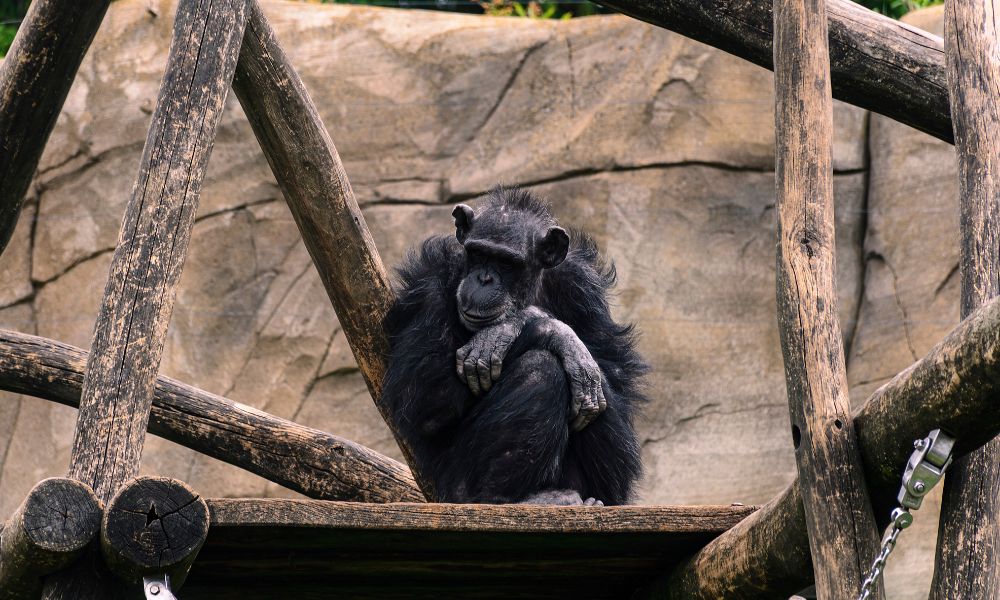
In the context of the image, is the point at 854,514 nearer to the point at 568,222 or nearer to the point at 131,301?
the point at 131,301

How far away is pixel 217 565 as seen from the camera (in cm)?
329

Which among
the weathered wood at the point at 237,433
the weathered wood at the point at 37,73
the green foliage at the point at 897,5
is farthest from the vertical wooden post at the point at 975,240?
the green foliage at the point at 897,5

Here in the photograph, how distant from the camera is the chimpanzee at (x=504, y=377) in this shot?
156 inches

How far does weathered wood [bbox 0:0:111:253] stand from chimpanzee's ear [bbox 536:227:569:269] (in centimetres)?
167

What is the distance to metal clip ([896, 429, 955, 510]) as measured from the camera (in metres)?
2.53

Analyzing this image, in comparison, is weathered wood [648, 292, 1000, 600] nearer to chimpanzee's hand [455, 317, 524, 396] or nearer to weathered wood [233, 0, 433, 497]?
chimpanzee's hand [455, 317, 524, 396]

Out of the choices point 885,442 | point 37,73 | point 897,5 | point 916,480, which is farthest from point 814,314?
point 897,5

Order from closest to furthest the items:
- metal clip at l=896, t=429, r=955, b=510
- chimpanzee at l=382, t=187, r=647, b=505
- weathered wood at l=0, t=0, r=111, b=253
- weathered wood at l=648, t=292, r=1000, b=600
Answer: weathered wood at l=648, t=292, r=1000, b=600 → metal clip at l=896, t=429, r=955, b=510 → chimpanzee at l=382, t=187, r=647, b=505 → weathered wood at l=0, t=0, r=111, b=253

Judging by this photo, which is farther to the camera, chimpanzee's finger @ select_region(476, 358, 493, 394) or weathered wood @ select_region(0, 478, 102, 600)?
chimpanzee's finger @ select_region(476, 358, 493, 394)

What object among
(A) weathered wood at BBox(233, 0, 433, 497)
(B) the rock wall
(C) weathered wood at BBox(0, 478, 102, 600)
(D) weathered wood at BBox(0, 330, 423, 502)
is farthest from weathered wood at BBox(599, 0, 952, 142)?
(B) the rock wall

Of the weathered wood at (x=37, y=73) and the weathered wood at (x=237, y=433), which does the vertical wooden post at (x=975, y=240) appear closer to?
the weathered wood at (x=237, y=433)

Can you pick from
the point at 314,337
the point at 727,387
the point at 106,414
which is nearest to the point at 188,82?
the point at 106,414

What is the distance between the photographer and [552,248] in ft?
14.5

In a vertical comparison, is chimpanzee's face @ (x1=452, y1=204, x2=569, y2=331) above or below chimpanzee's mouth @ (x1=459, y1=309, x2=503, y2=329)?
above
